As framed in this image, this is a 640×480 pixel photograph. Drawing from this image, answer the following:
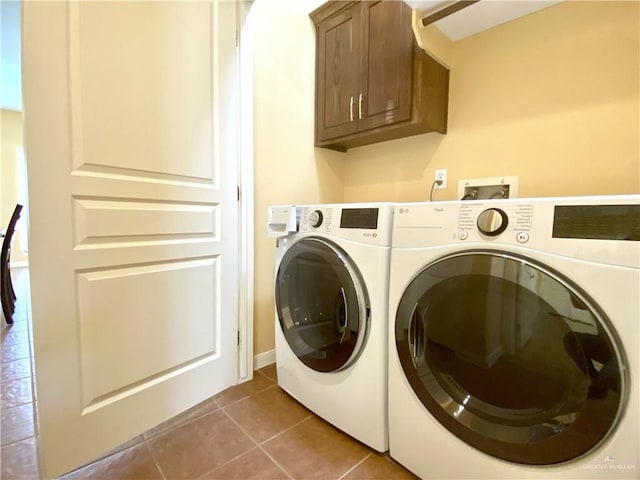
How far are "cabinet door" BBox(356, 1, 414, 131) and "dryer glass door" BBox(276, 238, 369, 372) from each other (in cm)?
83

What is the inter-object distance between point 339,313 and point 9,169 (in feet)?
20.0

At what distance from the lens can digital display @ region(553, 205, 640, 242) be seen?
618 millimetres

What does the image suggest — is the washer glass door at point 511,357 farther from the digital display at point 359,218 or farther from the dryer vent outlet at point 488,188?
the dryer vent outlet at point 488,188

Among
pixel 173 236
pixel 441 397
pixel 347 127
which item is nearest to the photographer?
pixel 441 397

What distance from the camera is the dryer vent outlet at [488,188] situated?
1431 millimetres

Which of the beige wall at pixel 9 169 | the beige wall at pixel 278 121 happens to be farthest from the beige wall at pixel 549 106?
the beige wall at pixel 9 169

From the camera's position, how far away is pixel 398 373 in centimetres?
100

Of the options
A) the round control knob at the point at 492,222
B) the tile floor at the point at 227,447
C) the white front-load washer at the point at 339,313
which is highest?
the round control knob at the point at 492,222

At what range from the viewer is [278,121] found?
1758 mm

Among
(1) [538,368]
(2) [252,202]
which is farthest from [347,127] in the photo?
(1) [538,368]

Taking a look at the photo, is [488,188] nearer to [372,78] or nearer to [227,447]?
→ [372,78]

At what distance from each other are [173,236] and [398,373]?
1.02m

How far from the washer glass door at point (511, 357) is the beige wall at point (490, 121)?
0.87 m

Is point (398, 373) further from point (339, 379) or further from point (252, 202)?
point (252, 202)
